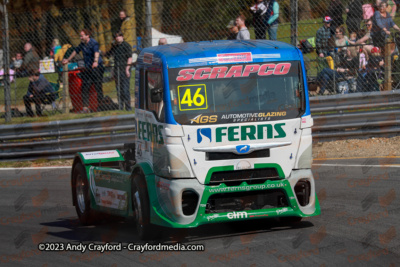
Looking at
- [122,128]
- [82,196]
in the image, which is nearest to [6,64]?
[122,128]

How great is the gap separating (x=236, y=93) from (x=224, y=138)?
0.56m

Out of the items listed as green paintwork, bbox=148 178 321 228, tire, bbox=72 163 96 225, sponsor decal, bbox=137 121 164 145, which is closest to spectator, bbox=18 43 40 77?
tire, bbox=72 163 96 225

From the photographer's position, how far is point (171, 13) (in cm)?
1759

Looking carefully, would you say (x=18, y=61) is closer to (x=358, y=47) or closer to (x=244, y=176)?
(x=358, y=47)

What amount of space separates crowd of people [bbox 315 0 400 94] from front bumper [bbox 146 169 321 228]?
255 inches

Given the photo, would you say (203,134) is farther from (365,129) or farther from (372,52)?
(372,52)

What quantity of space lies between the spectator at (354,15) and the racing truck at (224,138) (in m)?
6.30

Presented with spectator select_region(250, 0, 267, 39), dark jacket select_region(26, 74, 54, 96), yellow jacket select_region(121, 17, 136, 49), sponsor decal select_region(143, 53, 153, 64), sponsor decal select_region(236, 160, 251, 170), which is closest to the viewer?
sponsor decal select_region(236, 160, 251, 170)

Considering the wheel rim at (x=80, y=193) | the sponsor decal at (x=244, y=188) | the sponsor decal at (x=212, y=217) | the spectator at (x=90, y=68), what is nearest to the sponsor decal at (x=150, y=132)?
the sponsor decal at (x=244, y=188)

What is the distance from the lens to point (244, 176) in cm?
764

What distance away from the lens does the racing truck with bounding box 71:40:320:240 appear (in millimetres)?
7496

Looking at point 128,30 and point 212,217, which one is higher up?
point 128,30

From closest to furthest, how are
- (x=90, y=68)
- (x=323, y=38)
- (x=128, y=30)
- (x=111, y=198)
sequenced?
(x=111, y=198) → (x=323, y=38) → (x=90, y=68) → (x=128, y=30)

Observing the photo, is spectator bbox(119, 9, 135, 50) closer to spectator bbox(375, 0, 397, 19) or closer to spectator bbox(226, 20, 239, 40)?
spectator bbox(226, 20, 239, 40)
